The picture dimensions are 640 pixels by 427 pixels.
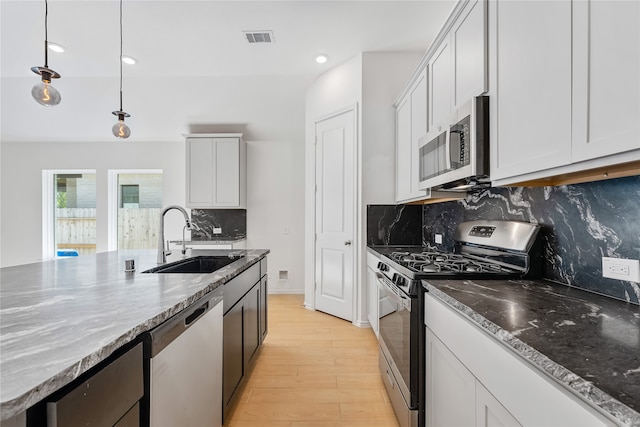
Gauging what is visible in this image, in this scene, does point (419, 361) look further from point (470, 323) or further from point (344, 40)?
point (344, 40)

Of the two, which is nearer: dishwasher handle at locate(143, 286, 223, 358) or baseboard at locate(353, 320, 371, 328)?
dishwasher handle at locate(143, 286, 223, 358)

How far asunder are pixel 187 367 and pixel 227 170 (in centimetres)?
381

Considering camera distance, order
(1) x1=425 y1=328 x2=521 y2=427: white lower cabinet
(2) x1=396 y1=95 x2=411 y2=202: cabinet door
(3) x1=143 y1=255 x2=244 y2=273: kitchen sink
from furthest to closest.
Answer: (2) x1=396 y1=95 x2=411 y2=202: cabinet door
(3) x1=143 y1=255 x2=244 y2=273: kitchen sink
(1) x1=425 y1=328 x2=521 y2=427: white lower cabinet

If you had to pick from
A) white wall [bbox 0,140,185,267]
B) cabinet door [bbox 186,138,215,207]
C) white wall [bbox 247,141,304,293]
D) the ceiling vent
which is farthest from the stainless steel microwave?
white wall [bbox 0,140,185,267]

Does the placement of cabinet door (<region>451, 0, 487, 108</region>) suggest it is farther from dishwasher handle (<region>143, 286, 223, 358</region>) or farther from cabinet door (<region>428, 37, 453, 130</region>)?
dishwasher handle (<region>143, 286, 223, 358</region>)

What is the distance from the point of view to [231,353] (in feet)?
5.74

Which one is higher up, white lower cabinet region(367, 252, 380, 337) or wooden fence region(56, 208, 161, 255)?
wooden fence region(56, 208, 161, 255)

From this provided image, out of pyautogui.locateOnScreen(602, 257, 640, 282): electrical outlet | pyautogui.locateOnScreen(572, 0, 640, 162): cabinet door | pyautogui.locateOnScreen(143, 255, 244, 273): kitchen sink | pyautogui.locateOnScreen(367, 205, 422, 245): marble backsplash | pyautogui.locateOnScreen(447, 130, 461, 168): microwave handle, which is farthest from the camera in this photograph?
pyautogui.locateOnScreen(367, 205, 422, 245): marble backsplash

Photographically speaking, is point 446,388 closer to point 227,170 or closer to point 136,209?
point 227,170

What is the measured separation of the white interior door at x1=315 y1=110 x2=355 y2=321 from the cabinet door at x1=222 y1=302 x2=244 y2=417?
1622mm

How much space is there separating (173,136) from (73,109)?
4.42 ft

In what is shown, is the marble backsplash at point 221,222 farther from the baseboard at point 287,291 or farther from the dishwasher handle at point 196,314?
the dishwasher handle at point 196,314

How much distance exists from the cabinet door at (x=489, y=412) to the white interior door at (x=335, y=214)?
2.34 metres

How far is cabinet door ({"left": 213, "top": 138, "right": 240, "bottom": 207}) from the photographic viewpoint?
15.2ft
